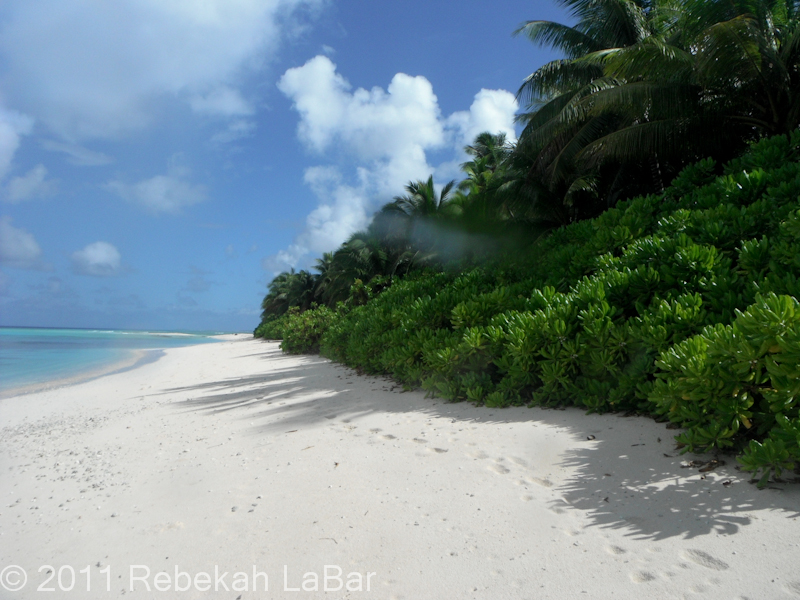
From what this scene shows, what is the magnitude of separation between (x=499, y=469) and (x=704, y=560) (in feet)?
4.84

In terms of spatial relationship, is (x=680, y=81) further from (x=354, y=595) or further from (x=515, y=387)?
(x=354, y=595)

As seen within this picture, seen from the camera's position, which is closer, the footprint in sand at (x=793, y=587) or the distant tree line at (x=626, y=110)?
the footprint in sand at (x=793, y=587)

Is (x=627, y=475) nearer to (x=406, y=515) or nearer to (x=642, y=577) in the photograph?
(x=642, y=577)

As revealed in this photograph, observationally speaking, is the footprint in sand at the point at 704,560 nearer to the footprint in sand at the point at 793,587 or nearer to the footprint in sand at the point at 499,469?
the footprint in sand at the point at 793,587

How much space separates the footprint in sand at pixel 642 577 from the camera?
2.00 m

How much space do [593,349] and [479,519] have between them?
243 centimetres

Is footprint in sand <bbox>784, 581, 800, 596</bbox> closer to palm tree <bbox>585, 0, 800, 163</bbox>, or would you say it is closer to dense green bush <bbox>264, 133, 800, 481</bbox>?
dense green bush <bbox>264, 133, 800, 481</bbox>

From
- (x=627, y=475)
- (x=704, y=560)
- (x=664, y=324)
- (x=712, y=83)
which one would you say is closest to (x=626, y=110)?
(x=712, y=83)

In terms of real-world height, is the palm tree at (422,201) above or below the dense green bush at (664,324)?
above

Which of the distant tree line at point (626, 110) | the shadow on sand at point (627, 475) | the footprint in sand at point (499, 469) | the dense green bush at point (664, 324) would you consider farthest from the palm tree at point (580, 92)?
the footprint in sand at point (499, 469)

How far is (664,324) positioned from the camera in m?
3.93

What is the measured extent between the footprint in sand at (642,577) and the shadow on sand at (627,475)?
0.30 meters

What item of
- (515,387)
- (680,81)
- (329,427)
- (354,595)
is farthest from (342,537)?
(680,81)

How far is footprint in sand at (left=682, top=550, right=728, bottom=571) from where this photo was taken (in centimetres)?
202
